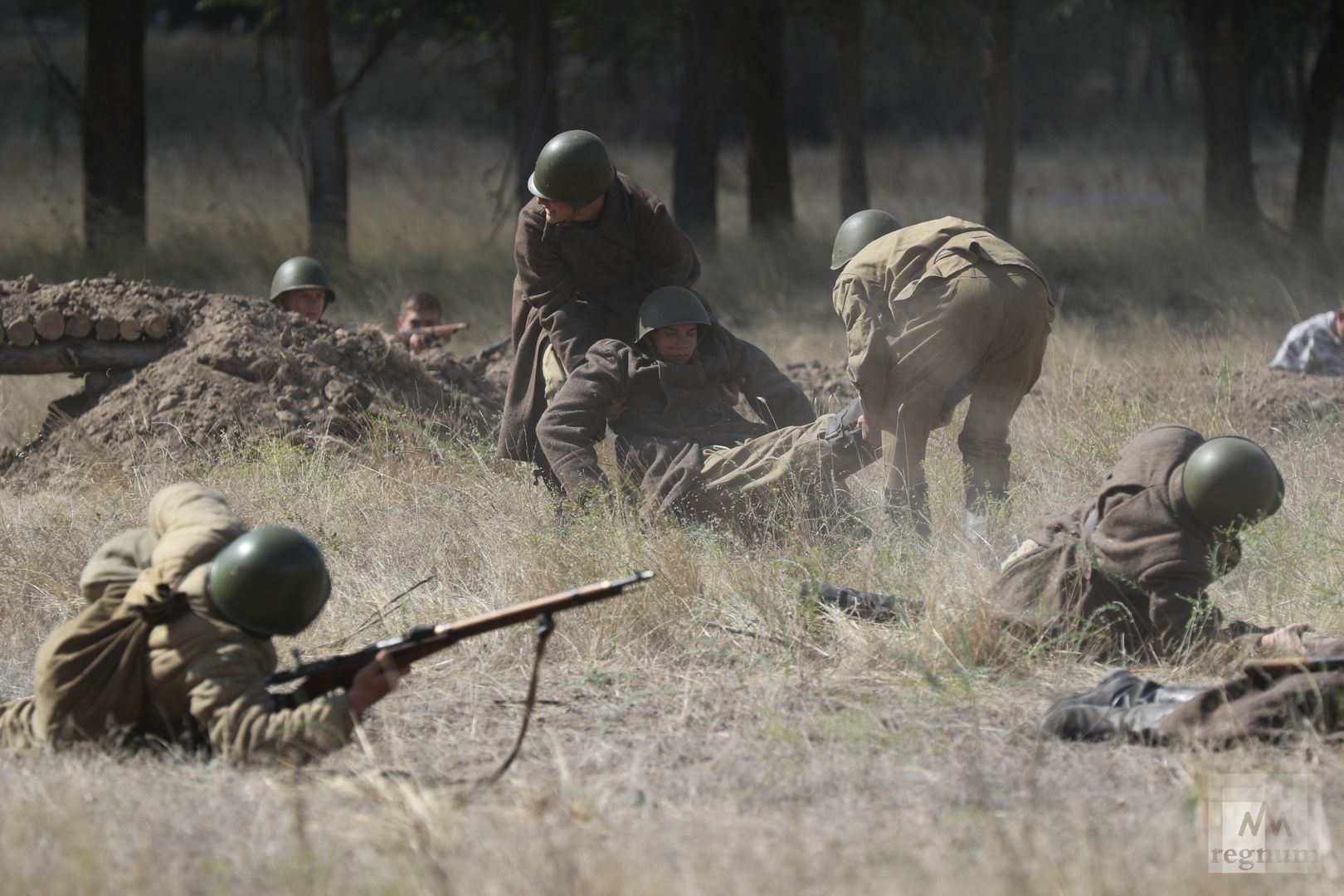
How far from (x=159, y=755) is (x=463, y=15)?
14183 mm

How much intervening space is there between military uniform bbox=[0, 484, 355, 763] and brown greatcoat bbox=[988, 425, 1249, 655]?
233cm

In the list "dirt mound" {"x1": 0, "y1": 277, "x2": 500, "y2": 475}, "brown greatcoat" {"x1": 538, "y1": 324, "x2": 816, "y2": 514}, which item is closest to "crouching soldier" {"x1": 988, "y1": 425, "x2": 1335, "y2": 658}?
"brown greatcoat" {"x1": 538, "y1": 324, "x2": 816, "y2": 514}

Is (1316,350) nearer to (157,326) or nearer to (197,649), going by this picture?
(157,326)

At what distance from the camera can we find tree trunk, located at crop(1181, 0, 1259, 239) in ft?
47.9

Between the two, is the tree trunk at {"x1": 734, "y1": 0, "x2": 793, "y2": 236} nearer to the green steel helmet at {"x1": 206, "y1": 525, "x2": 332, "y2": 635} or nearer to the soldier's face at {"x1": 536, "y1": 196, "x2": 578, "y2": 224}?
the soldier's face at {"x1": 536, "y1": 196, "x2": 578, "y2": 224}

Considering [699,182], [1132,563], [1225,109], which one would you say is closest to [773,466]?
[1132,563]

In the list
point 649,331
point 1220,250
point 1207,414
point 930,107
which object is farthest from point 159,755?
point 930,107

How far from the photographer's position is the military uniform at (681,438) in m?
5.74

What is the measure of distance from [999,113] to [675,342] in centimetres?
996

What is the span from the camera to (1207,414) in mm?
7645

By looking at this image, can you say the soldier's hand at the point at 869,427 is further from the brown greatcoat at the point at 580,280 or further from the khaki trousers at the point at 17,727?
the khaki trousers at the point at 17,727

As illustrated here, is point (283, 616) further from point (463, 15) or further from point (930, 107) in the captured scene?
point (930, 107)

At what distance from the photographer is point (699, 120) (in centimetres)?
1481

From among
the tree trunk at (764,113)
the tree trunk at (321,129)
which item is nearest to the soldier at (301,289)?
the tree trunk at (321,129)
